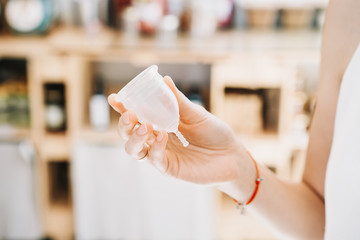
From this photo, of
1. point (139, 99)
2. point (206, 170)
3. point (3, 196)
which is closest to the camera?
point (139, 99)

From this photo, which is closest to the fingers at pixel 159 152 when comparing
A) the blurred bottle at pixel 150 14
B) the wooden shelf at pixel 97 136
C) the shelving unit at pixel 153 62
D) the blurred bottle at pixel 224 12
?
the shelving unit at pixel 153 62

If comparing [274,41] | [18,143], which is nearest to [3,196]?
[18,143]

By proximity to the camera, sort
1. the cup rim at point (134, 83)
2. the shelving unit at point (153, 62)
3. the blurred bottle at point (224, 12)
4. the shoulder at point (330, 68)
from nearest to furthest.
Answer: the cup rim at point (134, 83)
the shoulder at point (330, 68)
the shelving unit at point (153, 62)
the blurred bottle at point (224, 12)

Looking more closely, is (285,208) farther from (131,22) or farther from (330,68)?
(131,22)

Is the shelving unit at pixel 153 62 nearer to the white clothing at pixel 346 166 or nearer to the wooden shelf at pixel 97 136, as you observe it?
the wooden shelf at pixel 97 136

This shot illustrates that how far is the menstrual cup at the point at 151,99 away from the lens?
72 cm

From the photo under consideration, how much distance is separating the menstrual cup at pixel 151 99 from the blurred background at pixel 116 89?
1.28 metres

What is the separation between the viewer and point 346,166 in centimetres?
78

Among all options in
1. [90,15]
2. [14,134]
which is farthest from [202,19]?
[14,134]

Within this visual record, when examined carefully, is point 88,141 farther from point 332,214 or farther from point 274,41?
point 332,214

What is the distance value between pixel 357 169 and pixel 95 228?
70.8 inches

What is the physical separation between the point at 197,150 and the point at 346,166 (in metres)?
0.28

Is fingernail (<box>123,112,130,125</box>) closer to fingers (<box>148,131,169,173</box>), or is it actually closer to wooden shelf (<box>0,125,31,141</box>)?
fingers (<box>148,131,169,173</box>)

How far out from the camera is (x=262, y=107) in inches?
89.7
